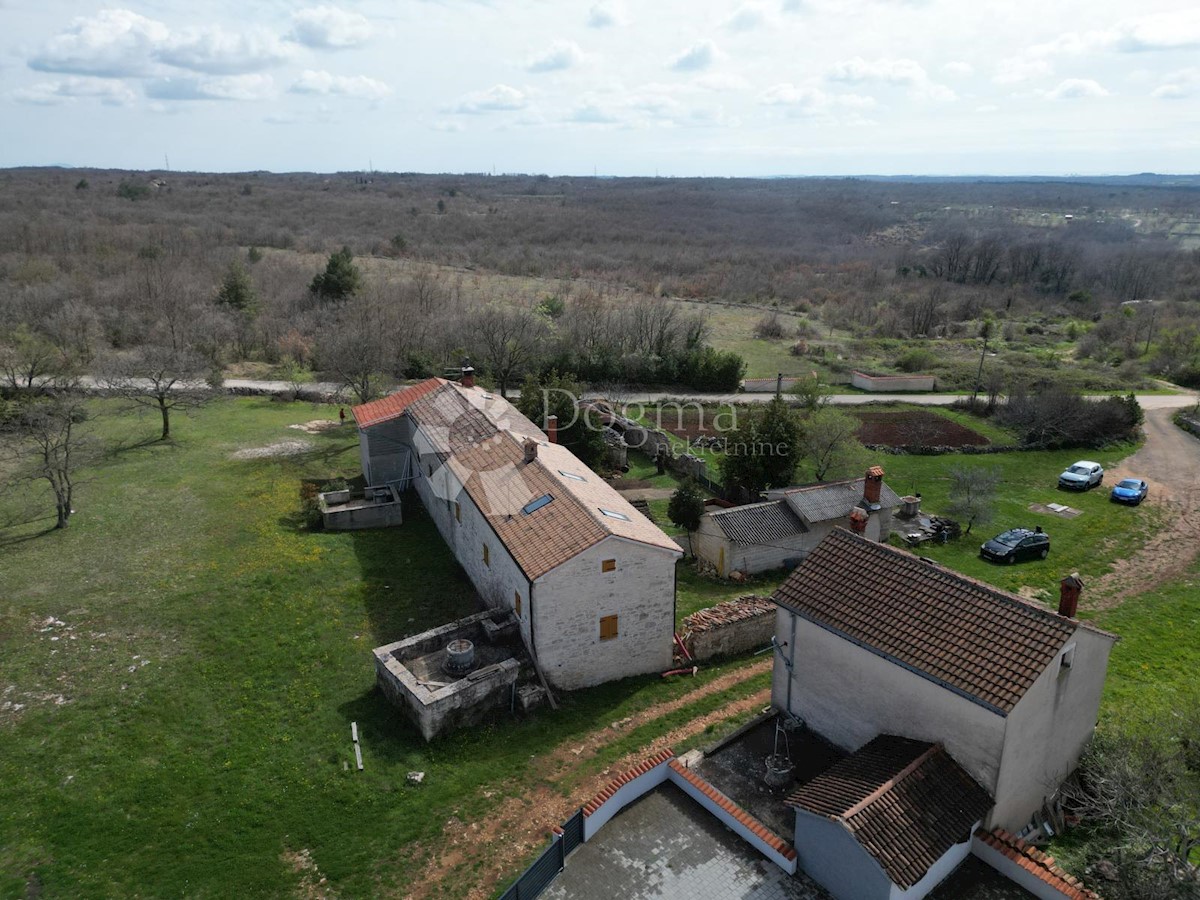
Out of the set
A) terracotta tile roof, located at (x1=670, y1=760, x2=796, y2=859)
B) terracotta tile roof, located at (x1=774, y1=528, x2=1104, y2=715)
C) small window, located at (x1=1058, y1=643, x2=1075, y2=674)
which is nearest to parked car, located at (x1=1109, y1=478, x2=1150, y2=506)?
terracotta tile roof, located at (x1=774, y1=528, x2=1104, y2=715)

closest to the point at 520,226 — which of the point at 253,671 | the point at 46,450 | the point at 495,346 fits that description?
the point at 495,346

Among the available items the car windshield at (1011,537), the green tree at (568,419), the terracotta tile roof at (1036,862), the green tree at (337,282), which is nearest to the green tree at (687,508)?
the green tree at (568,419)

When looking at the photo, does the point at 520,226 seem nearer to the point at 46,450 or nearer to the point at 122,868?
the point at 46,450

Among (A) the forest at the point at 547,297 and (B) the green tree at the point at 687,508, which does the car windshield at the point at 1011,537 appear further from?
(A) the forest at the point at 547,297

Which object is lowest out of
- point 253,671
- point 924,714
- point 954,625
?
point 253,671

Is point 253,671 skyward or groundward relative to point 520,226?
groundward

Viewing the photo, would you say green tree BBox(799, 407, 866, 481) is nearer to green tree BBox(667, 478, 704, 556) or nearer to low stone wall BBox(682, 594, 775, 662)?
green tree BBox(667, 478, 704, 556)
